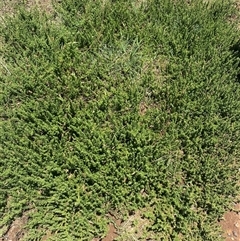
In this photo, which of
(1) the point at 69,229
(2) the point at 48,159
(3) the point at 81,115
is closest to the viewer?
(1) the point at 69,229

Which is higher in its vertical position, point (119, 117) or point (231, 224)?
point (119, 117)

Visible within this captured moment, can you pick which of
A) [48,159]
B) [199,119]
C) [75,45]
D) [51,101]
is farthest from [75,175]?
[75,45]

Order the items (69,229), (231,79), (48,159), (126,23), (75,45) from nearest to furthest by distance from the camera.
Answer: (69,229) < (48,159) < (231,79) < (75,45) < (126,23)

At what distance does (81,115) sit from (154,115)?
972mm

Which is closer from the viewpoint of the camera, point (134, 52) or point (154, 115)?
point (154, 115)

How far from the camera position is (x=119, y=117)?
4344 millimetres

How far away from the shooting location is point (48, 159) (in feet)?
12.8

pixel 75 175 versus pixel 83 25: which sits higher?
pixel 83 25

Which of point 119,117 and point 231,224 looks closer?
point 231,224

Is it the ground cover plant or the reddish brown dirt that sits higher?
the ground cover plant

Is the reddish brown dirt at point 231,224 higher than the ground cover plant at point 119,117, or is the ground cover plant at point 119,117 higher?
the ground cover plant at point 119,117

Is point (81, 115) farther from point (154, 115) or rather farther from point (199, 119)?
point (199, 119)

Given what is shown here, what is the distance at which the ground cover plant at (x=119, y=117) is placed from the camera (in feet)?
12.1

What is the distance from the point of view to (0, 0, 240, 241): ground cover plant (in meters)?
3.70
